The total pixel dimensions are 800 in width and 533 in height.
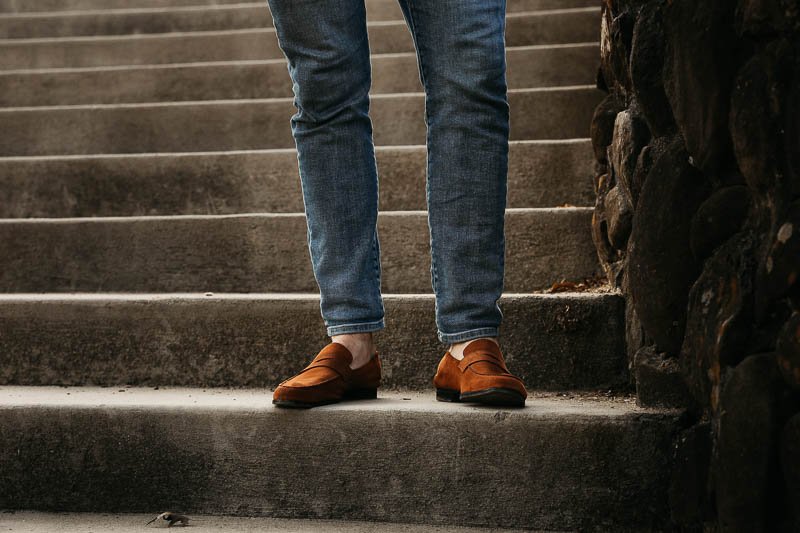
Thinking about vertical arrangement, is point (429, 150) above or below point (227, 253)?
above

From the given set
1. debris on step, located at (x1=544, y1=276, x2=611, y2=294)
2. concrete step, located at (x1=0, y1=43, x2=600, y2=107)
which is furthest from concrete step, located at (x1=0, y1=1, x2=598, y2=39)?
debris on step, located at (x1=544, y1=276, x2=611, y2=294)

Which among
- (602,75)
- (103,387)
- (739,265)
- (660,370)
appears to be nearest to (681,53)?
(739,265)

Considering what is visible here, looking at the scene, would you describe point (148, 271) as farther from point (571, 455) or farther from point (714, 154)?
point (714, 154)

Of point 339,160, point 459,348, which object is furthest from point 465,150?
point 459,348

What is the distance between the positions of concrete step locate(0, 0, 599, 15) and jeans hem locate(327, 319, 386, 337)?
247cm

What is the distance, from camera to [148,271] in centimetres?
223

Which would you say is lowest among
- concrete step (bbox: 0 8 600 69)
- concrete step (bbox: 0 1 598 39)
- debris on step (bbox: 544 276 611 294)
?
debris on step (bbox: 544 276 611 294)

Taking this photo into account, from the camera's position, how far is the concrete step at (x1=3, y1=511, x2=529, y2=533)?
1447 mm

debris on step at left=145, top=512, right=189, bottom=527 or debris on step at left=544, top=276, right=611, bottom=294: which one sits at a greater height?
debris on step at left=544, top=276, right=611, bottom=294

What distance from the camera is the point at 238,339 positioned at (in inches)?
73.3

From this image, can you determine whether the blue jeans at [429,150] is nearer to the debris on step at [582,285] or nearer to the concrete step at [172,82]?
the debris on step at [582,285]

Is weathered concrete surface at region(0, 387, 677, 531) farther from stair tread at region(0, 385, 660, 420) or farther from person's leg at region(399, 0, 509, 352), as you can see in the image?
person's leg at region(399, 0, 509, 352)

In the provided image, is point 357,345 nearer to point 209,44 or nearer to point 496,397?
point 496,397

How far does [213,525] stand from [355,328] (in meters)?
0.40
